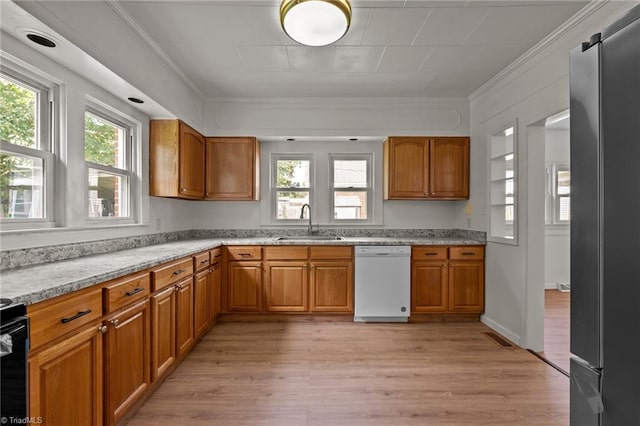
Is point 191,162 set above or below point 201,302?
above

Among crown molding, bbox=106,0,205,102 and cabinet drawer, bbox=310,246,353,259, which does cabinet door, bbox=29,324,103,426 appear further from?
cabinet drawer, bbox=310,246,353,259

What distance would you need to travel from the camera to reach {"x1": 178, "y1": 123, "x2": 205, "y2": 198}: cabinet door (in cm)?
338

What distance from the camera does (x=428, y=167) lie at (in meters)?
4.05

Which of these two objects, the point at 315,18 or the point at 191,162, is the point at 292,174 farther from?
the point at 315,18

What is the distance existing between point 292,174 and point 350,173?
0.78 metres

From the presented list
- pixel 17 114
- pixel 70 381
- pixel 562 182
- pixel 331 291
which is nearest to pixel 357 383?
pixel 331 291

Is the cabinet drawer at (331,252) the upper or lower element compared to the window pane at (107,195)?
lower

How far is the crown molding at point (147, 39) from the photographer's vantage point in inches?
87.3

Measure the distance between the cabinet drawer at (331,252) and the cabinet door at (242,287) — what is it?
0.67 meters

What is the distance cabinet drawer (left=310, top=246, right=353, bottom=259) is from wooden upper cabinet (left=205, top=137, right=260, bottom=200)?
1054mm

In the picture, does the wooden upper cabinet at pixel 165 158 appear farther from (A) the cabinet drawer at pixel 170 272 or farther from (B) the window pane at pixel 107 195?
(A) the cabinet drawer at pixel 170 272

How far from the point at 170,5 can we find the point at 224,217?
258 cm

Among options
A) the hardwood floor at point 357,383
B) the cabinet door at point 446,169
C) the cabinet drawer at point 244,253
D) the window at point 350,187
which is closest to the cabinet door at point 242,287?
the cabinet drawer at point 244,253

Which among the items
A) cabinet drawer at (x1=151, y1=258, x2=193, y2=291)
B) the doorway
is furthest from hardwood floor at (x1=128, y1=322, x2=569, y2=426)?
the doorway
